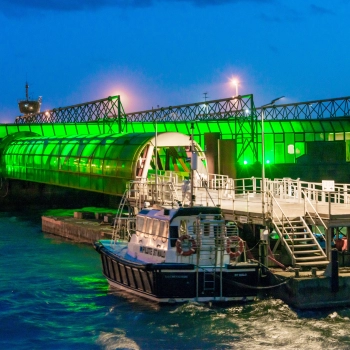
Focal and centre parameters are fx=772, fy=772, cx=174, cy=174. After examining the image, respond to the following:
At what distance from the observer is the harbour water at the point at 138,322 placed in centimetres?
2941

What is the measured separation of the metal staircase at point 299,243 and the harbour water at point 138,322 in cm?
236

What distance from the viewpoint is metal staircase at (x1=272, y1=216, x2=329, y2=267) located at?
34.6 meters

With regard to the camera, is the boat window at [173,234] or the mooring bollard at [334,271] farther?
the boat window at [173,234]

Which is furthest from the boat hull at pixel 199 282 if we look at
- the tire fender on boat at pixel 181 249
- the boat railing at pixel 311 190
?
the boat railing at pixel 311 190

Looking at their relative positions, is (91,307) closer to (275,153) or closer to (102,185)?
(102,185)

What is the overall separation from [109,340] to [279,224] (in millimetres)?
10637

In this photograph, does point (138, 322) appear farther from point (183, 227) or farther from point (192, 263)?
point (183, 227)

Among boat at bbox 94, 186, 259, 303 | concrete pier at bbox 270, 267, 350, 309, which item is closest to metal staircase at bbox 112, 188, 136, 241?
boat at bbox 94, 186, 259, 303

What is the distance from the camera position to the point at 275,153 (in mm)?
103250

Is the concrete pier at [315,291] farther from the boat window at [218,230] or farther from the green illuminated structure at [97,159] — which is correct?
the green illuminated structure at [97,159]

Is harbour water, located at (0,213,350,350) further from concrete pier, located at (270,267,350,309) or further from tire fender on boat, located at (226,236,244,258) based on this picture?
tire fender on boat, located at (226,236,244,258)

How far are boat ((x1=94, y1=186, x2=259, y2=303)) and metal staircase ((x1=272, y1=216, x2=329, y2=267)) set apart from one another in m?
1.83

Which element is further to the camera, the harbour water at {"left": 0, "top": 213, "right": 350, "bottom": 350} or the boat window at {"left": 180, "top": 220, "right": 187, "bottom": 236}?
the boat window at {"left": 180, "top": 220, "right": 187, "bottom": 236}

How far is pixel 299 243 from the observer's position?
36.7 meters
